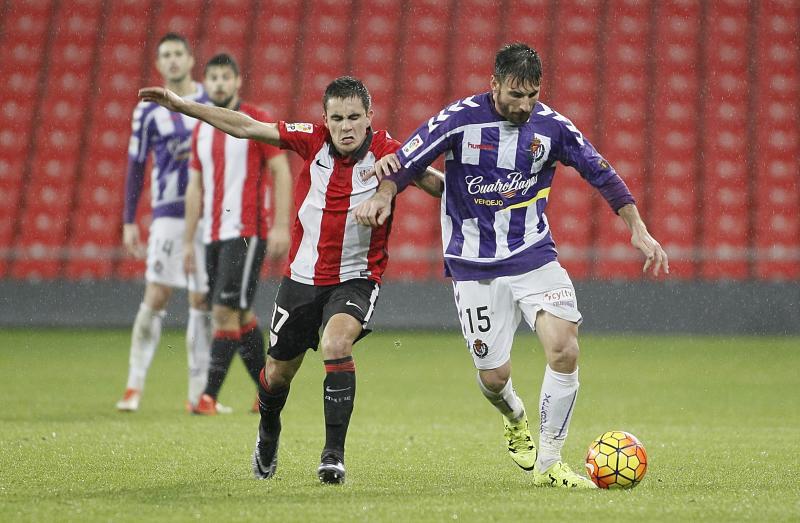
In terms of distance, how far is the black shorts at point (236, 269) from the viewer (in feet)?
26.0

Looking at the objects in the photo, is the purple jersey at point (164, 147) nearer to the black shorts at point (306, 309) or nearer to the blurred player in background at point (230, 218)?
the blurred player in background at point (230, 218)

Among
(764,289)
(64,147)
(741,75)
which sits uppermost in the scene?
(741,75)

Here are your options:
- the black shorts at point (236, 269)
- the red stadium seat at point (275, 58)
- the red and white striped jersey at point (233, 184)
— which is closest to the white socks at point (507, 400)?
the black shorts at point (236, 269)

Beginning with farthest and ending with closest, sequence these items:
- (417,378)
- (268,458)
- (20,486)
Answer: (417,378) → (268,458) → (20,486)

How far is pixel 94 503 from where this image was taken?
471 cm

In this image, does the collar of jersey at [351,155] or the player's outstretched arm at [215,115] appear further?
the collar of jersey at [351,155]

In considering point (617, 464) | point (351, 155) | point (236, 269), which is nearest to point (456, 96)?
point (236, 269)

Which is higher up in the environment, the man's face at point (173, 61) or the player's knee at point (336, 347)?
the man's face at point (173, 61)

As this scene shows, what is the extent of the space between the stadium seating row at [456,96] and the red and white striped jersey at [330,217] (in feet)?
28.9

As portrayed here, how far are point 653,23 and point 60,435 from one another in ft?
41.7

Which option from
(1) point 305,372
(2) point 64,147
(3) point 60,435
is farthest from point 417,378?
(2) point 64,147

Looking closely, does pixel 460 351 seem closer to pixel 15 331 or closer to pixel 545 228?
pixel 15 331

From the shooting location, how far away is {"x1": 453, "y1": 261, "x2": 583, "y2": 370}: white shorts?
17.7 ft

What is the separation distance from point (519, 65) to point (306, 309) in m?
1.40
